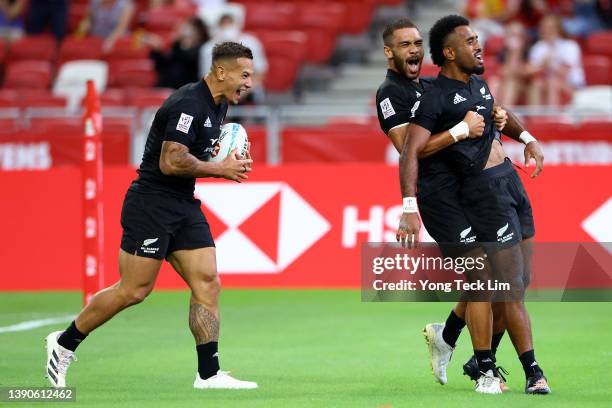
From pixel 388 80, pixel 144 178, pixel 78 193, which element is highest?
pixel 388 80

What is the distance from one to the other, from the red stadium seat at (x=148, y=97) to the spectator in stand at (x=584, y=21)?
6.45 metres

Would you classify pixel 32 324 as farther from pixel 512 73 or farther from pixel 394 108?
pixel 512 73

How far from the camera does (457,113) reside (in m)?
9.41

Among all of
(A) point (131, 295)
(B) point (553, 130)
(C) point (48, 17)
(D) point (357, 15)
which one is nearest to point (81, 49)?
(C) point (48, 17)

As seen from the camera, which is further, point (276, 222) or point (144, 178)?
point (276, 222)

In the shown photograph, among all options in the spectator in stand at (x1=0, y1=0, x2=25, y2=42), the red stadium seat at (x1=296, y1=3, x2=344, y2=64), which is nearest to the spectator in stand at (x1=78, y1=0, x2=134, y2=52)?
the spectator in stand at (x1=0, y1=0, x2=25, y2=42)

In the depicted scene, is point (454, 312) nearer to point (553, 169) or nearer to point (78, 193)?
point (553, 169)

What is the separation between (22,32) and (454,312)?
57.0 ft

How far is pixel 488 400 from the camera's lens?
29.7ft

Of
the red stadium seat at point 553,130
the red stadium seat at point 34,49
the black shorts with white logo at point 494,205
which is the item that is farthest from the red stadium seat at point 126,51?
the black shorts with white logo at point 494,205

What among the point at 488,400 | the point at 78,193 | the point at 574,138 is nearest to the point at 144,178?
the point at 488,400

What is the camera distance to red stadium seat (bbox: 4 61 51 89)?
23.2m

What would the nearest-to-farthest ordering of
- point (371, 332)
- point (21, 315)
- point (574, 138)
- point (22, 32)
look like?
point (371, 332)
point (21, 315)
point (574, 138)
point (22, 32)

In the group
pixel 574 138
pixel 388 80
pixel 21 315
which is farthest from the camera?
pixel 574 138
